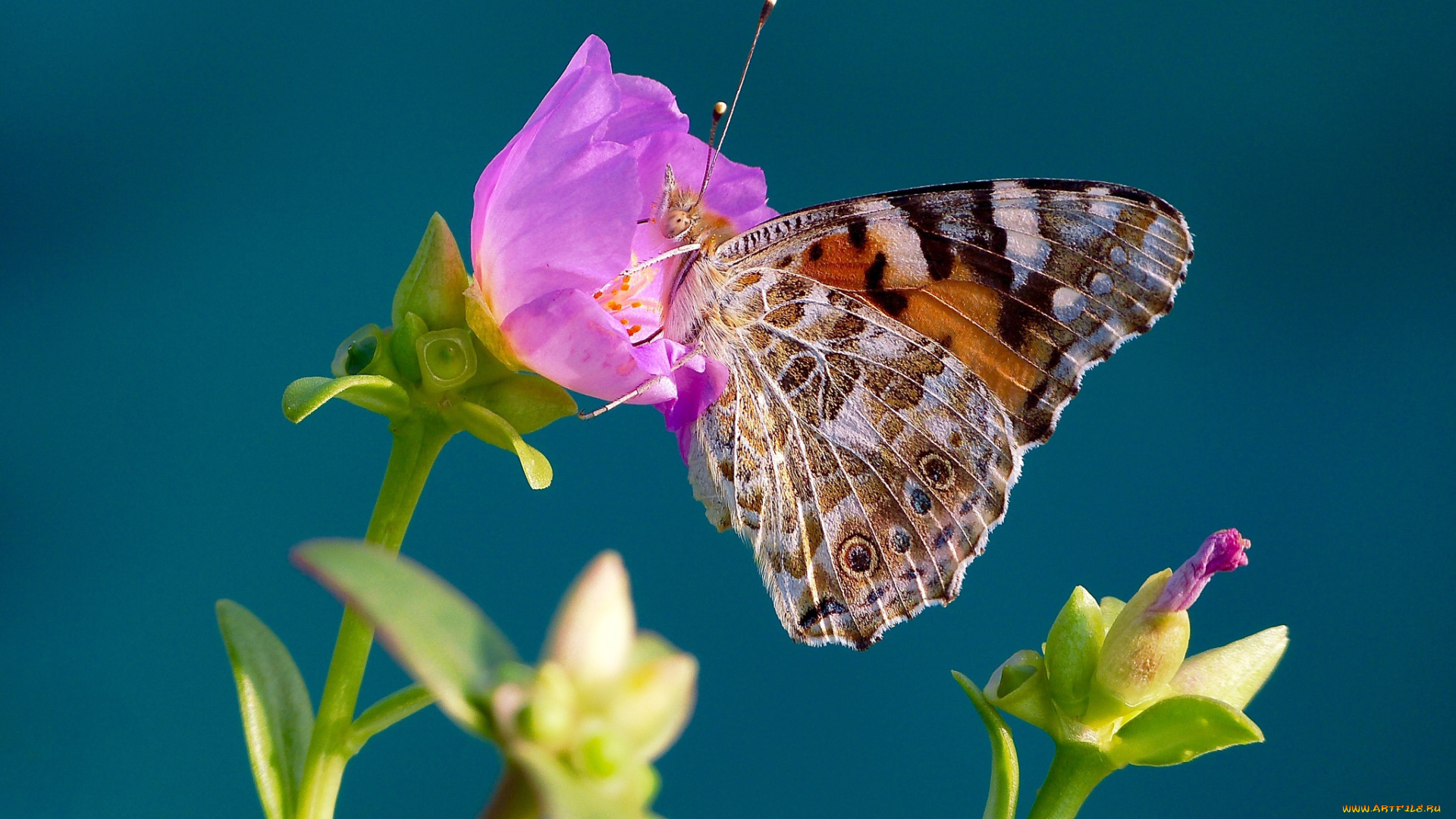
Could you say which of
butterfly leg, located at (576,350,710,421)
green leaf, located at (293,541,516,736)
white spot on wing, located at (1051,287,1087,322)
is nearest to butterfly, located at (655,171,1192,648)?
white spot on wing, located at (1051,287,1087,322)

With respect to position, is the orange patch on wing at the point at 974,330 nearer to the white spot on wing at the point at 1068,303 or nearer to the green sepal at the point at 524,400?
the white spot on wing at the point at 1068,303

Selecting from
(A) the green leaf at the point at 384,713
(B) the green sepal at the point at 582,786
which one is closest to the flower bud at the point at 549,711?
(B) the green sepal at the point at 582,786

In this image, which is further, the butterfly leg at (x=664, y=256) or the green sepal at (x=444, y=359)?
the butterfly leg at (x=664, y=256)

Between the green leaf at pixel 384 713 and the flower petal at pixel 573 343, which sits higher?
the flower petal at pixel 573 343

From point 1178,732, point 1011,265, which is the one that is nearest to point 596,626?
point 1178,732

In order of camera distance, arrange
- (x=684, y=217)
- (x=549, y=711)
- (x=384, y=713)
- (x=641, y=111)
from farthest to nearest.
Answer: (x=684, y=217) < (x=641, y=111) < (x=384, y=713) < (x=549, y=711)

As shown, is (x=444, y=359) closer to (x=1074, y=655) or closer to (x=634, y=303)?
(x=634, y=303)
